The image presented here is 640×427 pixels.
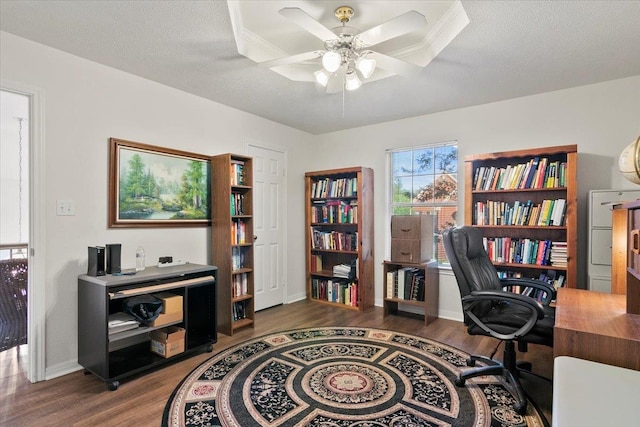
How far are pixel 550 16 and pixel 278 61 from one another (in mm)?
1718

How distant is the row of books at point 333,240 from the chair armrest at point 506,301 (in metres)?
2.15

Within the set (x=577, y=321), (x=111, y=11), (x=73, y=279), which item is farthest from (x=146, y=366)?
(x=577, y=321)

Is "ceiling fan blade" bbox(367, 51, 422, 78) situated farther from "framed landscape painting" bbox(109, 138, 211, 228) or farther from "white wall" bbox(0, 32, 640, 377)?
"framed landscape painting" bbox(109, 138, 211, 228)

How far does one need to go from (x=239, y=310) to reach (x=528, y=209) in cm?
309

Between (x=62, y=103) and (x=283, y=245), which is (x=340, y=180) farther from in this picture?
(x=62, y=103)

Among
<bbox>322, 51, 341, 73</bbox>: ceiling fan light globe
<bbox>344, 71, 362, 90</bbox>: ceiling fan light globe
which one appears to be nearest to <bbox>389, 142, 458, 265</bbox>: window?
<bbox>344, 71, 362, 90</bbox>: ceiling fan light globe

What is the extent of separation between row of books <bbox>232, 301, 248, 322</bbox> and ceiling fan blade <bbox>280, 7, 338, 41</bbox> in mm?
2692

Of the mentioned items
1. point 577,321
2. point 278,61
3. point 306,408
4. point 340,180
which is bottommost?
point 306,408

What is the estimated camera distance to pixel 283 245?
4.46 m

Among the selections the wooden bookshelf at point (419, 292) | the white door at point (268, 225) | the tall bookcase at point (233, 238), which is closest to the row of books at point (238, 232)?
the tall bookcase at point (233, 238)

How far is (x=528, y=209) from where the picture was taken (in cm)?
323

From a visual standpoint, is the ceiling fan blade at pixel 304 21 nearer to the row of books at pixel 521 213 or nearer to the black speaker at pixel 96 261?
the black speaker at pixel 96 261

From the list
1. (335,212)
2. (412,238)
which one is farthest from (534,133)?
(335,212)

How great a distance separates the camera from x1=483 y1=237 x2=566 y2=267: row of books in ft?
10.3
